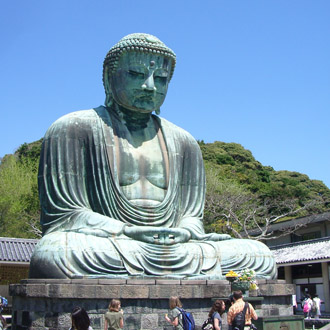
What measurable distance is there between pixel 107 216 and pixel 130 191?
0.65 meters

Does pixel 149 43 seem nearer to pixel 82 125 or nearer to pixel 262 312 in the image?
pixel 82 125

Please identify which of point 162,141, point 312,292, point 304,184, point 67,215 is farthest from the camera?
point 304,184

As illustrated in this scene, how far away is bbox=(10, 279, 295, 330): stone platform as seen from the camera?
643cm

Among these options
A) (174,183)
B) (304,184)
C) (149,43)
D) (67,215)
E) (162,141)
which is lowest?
(67,215)

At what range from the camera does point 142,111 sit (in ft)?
29.3

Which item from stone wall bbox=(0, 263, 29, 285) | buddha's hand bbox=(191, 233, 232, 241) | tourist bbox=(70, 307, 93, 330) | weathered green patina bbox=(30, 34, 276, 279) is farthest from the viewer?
stone wall bbox=(0, 263, 29, 285)

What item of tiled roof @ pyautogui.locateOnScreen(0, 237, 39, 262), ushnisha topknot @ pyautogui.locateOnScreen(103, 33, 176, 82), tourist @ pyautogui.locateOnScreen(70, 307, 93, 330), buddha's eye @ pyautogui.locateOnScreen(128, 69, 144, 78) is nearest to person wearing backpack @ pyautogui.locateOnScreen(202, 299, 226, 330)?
tourist @ pyautogui.locateOnScreen(70, 307, 93, 330)

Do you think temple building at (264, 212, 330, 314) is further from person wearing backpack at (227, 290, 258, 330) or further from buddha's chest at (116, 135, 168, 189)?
person wearing backpack at (227, 290, 258, 330)

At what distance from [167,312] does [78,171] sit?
2787 millimetres

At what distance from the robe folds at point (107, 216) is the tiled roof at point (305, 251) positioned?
13385 mm

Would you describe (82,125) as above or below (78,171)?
above

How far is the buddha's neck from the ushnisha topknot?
2.17ft

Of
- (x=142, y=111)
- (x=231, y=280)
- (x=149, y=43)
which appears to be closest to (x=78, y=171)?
(x=142, y=111)

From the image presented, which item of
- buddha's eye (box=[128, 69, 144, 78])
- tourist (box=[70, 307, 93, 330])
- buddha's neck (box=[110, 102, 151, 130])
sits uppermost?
buddha's eye (box=[128, 69, 144, 78])
